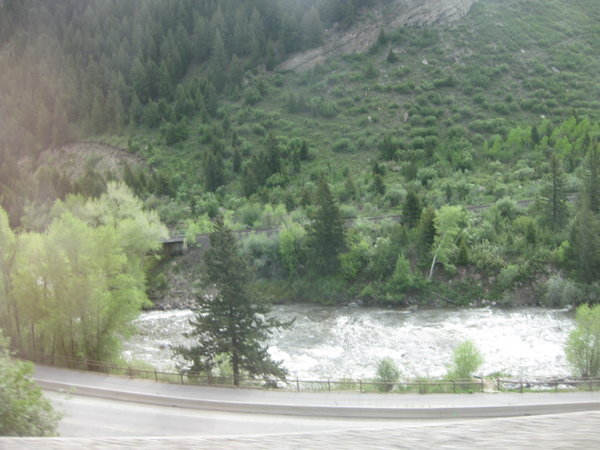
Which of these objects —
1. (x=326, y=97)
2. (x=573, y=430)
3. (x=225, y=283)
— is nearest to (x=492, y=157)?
(x=326, y=97)

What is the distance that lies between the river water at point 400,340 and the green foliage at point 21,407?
13.3 metres

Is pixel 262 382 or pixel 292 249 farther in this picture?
pixel 292 249

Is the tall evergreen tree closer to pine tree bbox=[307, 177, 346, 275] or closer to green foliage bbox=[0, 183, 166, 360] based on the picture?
pine tree bbox=[307, 177, 346, 275]

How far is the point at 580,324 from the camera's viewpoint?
18469mm

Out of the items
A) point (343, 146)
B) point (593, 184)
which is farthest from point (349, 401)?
point (343, 146)

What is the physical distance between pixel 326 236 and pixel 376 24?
62.3 m

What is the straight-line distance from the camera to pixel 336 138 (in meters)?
65.9

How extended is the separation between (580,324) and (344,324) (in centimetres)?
1353

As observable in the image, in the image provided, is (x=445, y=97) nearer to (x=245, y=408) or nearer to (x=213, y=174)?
(x=213, y=174)

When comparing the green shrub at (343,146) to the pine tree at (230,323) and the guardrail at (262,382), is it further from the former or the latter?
the guardrail at (262,382)

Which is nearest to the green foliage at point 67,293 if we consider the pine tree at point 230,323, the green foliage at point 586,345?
the pine tree at point 230,323

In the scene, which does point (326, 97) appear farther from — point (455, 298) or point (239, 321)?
point (239, 321)

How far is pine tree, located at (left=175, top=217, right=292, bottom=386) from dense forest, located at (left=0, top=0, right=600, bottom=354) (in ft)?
21.4

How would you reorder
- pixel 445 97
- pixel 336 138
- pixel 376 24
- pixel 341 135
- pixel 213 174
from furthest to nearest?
1. pixel 376 24
2. pixel 445 97
3. pixel 341 135
4. pixel 336 138
5. pixel 213 174
